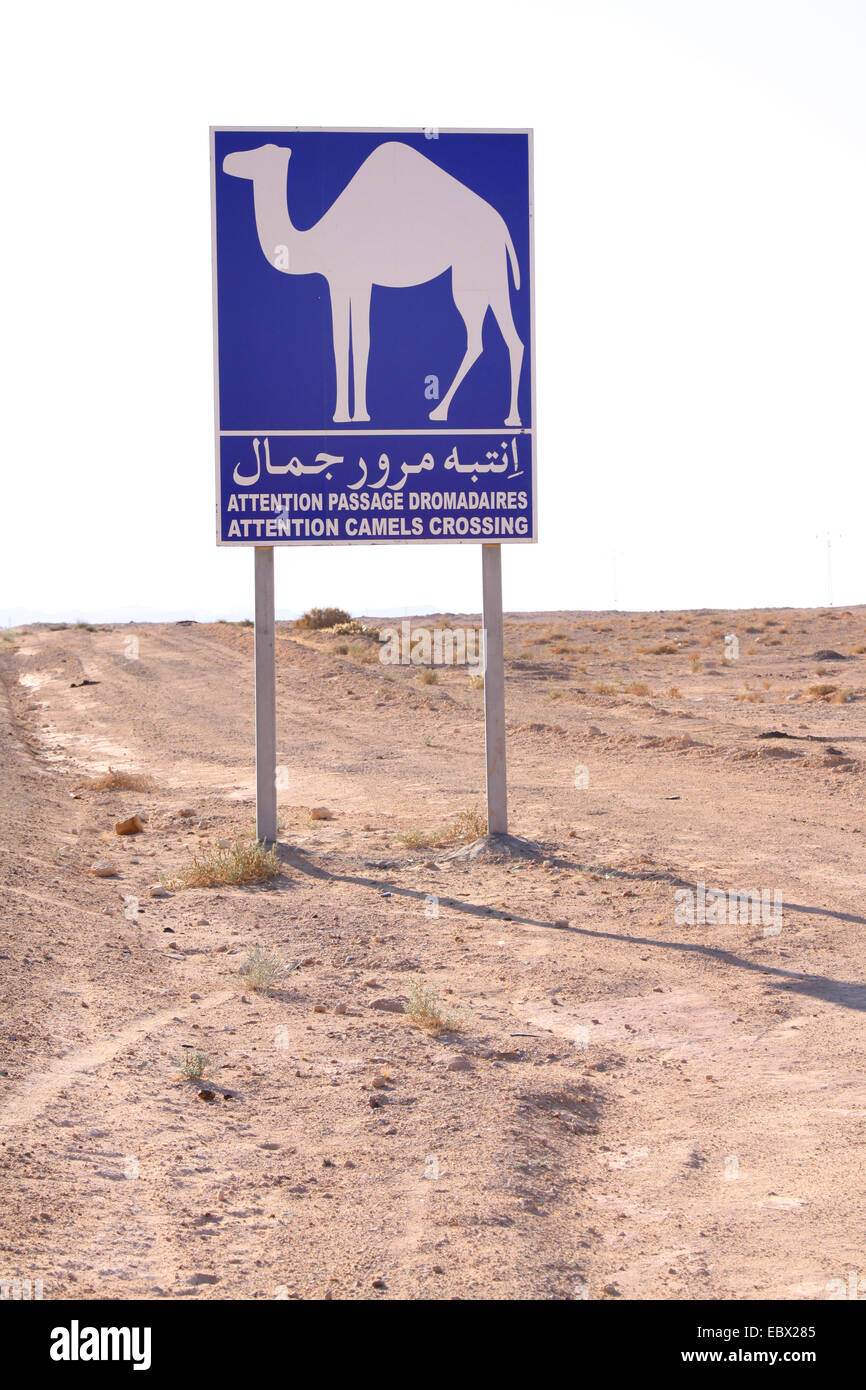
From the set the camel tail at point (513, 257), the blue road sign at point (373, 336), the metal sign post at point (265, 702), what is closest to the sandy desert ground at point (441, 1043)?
the metal sign post at point (265, 702)

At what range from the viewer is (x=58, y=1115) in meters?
4.95

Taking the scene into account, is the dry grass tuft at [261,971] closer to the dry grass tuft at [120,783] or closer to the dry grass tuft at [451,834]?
the dry grass tuft at [451,834]

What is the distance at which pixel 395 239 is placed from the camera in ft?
36.6

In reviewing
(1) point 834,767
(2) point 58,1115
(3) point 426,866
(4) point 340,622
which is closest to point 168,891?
(3) point 426,866

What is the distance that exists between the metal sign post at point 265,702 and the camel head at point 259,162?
340 centimetres

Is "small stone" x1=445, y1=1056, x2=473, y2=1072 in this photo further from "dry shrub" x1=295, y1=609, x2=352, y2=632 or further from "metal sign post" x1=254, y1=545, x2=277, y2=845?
"dry shrub" x1=295, y1=609, x2=352, y2=632

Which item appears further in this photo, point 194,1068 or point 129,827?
point 129,827

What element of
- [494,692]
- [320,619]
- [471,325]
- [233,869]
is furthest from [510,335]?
[320,619]

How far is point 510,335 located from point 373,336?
4.13ft

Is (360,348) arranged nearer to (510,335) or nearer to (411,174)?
(510,335)

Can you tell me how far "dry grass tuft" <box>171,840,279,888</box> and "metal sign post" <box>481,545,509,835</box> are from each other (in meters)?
2.08

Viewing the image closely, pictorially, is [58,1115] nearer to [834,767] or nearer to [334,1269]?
[334,1269]
